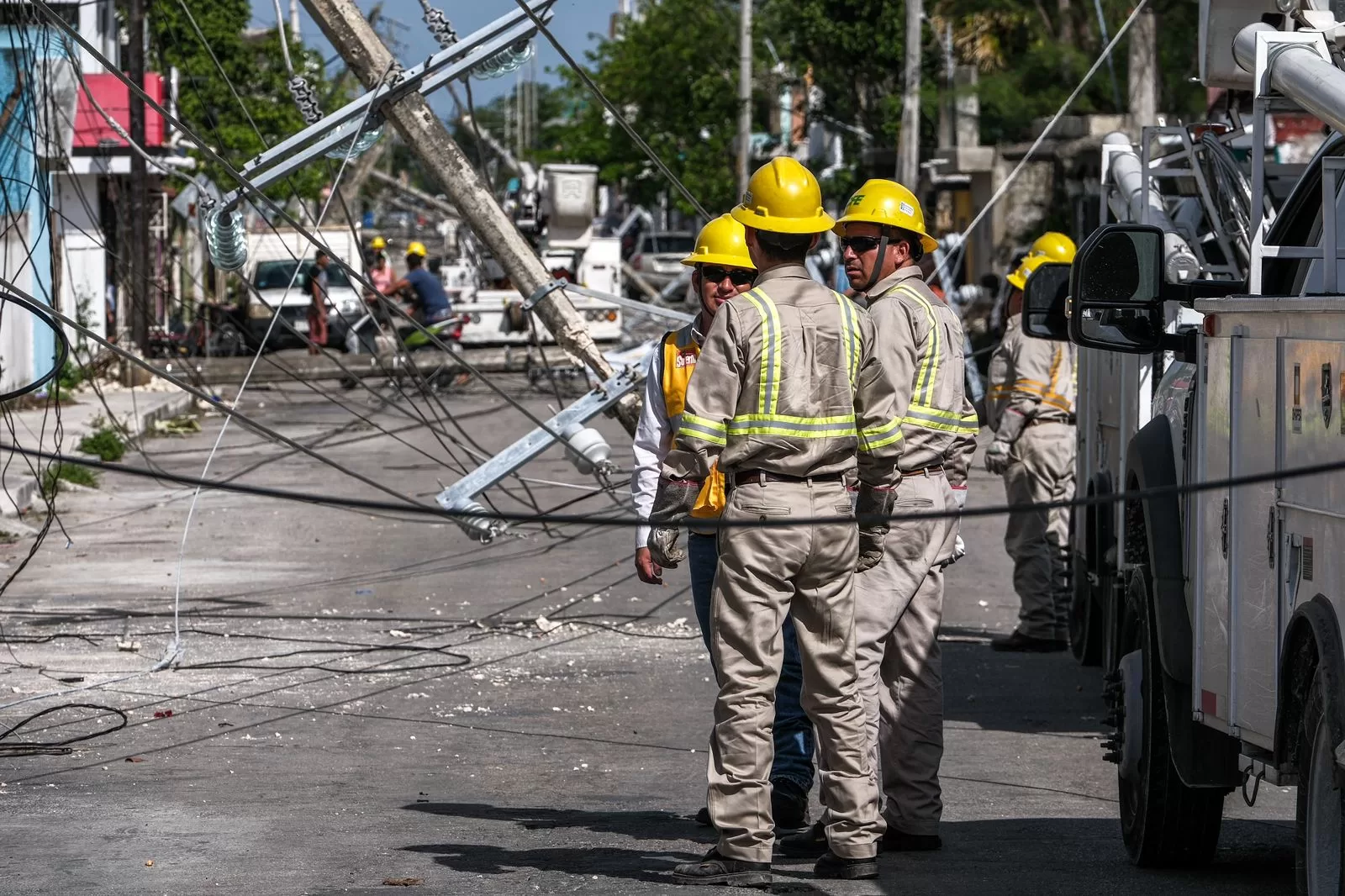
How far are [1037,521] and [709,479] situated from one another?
4.27m

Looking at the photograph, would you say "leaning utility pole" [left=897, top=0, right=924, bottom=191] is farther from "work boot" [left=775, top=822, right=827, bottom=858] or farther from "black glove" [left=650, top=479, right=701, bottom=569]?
"black glove" [left=650, top=479, right=701, bottom=569]

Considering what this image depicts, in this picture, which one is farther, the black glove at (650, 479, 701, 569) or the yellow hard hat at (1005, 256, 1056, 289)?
the yellow hard hat at (1005, 256, 1056, 289)

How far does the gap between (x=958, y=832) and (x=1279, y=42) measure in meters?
2.63

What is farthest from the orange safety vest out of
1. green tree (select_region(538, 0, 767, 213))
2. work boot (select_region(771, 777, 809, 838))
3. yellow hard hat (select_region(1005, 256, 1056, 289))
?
green tree (select_region(538, 0, 767, 213))

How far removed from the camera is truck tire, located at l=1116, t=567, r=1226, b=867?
227 inches

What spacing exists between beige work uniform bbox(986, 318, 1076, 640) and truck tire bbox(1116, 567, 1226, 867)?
4310 mm

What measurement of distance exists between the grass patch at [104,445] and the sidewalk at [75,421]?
109 mm

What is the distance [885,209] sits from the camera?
255 inches

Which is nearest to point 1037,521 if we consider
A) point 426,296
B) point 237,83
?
point 426,296

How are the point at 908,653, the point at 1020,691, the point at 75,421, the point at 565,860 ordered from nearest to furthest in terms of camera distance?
the point at 565,860 < the point at 908,653 < the point at 1020,691 < the point at 75,421

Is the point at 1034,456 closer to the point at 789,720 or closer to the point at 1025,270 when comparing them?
the point at 1025,270

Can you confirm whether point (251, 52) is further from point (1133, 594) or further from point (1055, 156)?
point (1133, 594)

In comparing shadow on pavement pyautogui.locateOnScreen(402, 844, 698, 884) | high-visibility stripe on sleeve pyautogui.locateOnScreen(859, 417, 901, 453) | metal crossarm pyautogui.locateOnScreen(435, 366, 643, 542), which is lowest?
shadow on pavement pyautogui.locateOnScreen(402, 844, 698, 884)

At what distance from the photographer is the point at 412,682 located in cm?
918
